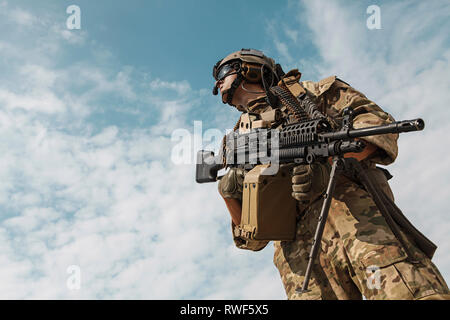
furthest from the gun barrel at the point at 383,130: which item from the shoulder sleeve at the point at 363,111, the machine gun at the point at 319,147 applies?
the shoulder sleeve at the point at 363,111

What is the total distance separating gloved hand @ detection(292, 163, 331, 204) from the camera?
3.46 m

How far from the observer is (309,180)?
3482 millimetres

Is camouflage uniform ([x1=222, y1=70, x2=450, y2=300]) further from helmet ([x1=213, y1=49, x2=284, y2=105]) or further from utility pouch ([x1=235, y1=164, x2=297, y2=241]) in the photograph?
helmet ([x1=213, y1=49, x2=284, y2=105])

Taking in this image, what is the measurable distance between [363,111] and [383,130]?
2.67 feet

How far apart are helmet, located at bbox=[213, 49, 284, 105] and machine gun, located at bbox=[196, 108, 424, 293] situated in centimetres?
82

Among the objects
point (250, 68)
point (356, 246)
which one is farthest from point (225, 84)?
point (356, 246)

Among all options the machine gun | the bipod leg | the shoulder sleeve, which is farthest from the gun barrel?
the shoulder sleeve

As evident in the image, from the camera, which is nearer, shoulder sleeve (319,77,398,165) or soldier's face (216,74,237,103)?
shoulder sleeve (319,77,398,165)

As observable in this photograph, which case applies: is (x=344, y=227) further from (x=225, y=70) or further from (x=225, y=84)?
(x=225, y=70)

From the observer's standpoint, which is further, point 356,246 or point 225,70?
point 225,70

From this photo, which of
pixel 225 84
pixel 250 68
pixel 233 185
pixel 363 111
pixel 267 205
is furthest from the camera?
pixel 225 84
